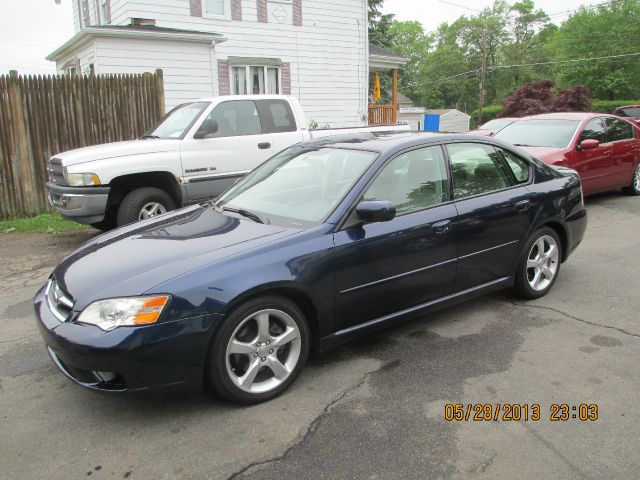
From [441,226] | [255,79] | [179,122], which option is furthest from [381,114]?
[441,226]

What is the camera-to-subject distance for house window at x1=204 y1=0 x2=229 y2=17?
15.5 meters

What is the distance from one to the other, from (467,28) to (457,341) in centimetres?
7993

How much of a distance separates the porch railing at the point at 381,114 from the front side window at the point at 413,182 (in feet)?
50.9

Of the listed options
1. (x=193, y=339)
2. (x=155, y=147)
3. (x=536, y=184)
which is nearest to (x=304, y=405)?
(x=193, y=339)

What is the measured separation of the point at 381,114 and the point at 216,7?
682 centimetres

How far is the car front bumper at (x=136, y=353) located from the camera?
111 inches

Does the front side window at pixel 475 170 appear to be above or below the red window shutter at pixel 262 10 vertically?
below

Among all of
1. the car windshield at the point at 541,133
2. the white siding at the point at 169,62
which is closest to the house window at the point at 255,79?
the white siding at the point at 169,62

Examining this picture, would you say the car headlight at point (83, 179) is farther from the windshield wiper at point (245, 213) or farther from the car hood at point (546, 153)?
A: the car hood at point (546, 153)

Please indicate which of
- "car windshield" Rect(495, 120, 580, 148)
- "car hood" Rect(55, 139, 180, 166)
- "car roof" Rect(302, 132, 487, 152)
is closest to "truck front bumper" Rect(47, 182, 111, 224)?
"car hood" Rect(55, 139, 180, 166)

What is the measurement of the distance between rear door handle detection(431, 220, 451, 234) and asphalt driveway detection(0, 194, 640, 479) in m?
0.83

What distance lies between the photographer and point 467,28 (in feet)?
248

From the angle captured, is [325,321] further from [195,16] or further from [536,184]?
[195,16]

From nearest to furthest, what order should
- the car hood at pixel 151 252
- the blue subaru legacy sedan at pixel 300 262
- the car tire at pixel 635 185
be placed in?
the blue subaru legacy sedan at pixel 300 262
the car hood at pixel 151 252
the car tire at pixel 635 185
